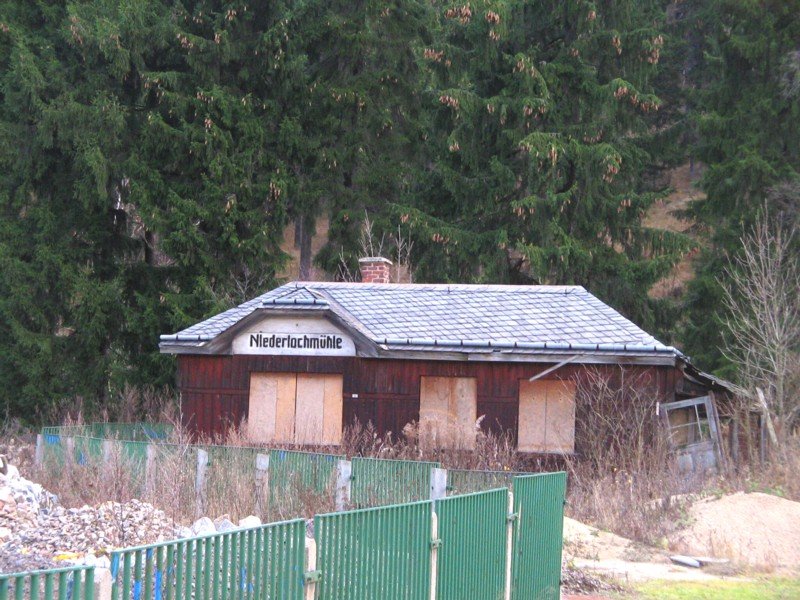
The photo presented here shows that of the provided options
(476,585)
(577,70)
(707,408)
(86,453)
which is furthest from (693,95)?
(476,585)

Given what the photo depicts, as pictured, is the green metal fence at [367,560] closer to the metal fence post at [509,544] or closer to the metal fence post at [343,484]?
the metal fence post at [509,544]

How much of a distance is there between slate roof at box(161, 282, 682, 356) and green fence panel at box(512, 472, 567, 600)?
8.89m

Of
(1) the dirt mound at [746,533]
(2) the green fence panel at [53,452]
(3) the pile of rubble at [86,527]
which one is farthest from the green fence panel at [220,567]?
(2) the green fence panel at [53,452]

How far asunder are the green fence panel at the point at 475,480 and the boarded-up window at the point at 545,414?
322 inches

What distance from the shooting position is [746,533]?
624 inches

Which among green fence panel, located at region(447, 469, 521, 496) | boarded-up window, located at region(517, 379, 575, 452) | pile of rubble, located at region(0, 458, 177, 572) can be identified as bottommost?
pile of rubble, located at region(0, 458, 177, 572)

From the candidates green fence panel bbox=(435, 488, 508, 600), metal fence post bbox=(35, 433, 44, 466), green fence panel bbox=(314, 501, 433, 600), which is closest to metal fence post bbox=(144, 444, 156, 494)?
metal fence post bbox=(35, 433, 44, 466)

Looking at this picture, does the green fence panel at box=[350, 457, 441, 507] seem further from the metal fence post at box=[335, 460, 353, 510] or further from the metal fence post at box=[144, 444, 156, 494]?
the metal fence post at box=[144, 444, 156, 494]

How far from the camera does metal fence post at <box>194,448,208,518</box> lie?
14.4m

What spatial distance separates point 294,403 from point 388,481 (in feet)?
28.0

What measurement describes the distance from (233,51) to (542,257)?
40.7ft

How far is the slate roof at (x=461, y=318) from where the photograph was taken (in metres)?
21.1

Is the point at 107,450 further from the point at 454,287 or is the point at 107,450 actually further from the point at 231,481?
the point at 454,287

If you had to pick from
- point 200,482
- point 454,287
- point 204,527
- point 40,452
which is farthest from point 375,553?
point 454,287
